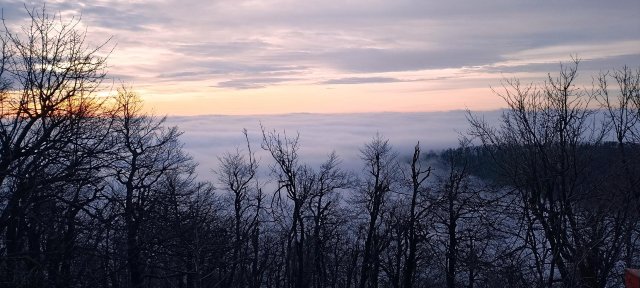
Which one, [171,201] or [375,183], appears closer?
[171,201]

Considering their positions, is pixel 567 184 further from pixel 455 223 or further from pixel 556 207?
pixel 455 223

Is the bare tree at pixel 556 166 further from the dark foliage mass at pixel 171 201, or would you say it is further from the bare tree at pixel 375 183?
the bare tree at pixel 375 183

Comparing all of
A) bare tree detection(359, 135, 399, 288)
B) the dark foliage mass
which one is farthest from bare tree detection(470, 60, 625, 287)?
bare tree detection(359, 135, 399, 288)

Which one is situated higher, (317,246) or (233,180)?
(233,180)

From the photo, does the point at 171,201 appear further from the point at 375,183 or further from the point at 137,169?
the point at 375,183

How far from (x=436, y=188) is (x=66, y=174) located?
15.3 m

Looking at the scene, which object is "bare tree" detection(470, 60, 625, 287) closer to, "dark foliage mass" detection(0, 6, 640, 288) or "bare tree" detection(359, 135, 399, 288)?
"dark foliage mass" detection(0, 6, 640, 288)

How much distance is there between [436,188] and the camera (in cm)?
2211

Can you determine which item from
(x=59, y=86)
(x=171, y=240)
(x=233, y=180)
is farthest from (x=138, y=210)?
(x=233, y=180)

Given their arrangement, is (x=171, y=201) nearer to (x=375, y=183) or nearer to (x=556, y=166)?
(x=556, y=166)

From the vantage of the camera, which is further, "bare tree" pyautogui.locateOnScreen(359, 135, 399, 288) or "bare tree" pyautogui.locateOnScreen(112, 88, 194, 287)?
"bare tree" pyautogui.locateOnScreen(359, 135, 399, 288)

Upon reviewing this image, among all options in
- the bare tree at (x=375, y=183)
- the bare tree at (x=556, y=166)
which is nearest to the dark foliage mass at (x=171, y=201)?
the bare tree at (x=556, y=166)

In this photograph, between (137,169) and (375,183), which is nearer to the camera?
(137,169)

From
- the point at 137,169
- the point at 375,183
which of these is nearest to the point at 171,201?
the point at 137,169
